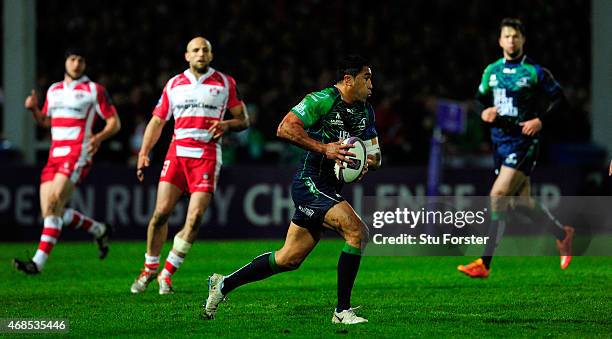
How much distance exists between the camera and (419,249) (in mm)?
15953

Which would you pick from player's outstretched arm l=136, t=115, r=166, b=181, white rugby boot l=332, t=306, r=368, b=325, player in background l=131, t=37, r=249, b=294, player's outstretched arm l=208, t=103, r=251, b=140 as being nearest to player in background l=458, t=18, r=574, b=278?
player's outstretched arm l=208, t=103, r=251, b=140

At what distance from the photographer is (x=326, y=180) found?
914 cm

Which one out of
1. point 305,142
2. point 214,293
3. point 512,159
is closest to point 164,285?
point 214,293

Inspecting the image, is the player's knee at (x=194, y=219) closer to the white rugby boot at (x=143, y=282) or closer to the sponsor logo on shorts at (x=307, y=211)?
the white rugby boot at (x=143, y=282)

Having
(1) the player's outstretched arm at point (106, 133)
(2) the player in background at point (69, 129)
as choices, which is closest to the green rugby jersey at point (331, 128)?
(1) the player's outstretched arm at point (106, 133)

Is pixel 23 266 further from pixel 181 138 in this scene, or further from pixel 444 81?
pixel 444 81

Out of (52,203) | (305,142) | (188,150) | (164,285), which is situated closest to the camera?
(305,142)

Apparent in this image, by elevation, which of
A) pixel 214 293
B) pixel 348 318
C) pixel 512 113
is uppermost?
pixel 512 113

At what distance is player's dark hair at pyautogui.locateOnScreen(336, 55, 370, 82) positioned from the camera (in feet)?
29.8

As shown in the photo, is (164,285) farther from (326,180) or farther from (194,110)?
(326,180)

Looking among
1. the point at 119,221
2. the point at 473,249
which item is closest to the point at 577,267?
the point at 473,249

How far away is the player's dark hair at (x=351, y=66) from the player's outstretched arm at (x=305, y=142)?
53 centimetres

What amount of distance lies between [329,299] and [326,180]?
6.70 feet

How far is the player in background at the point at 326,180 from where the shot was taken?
8.91 metres
